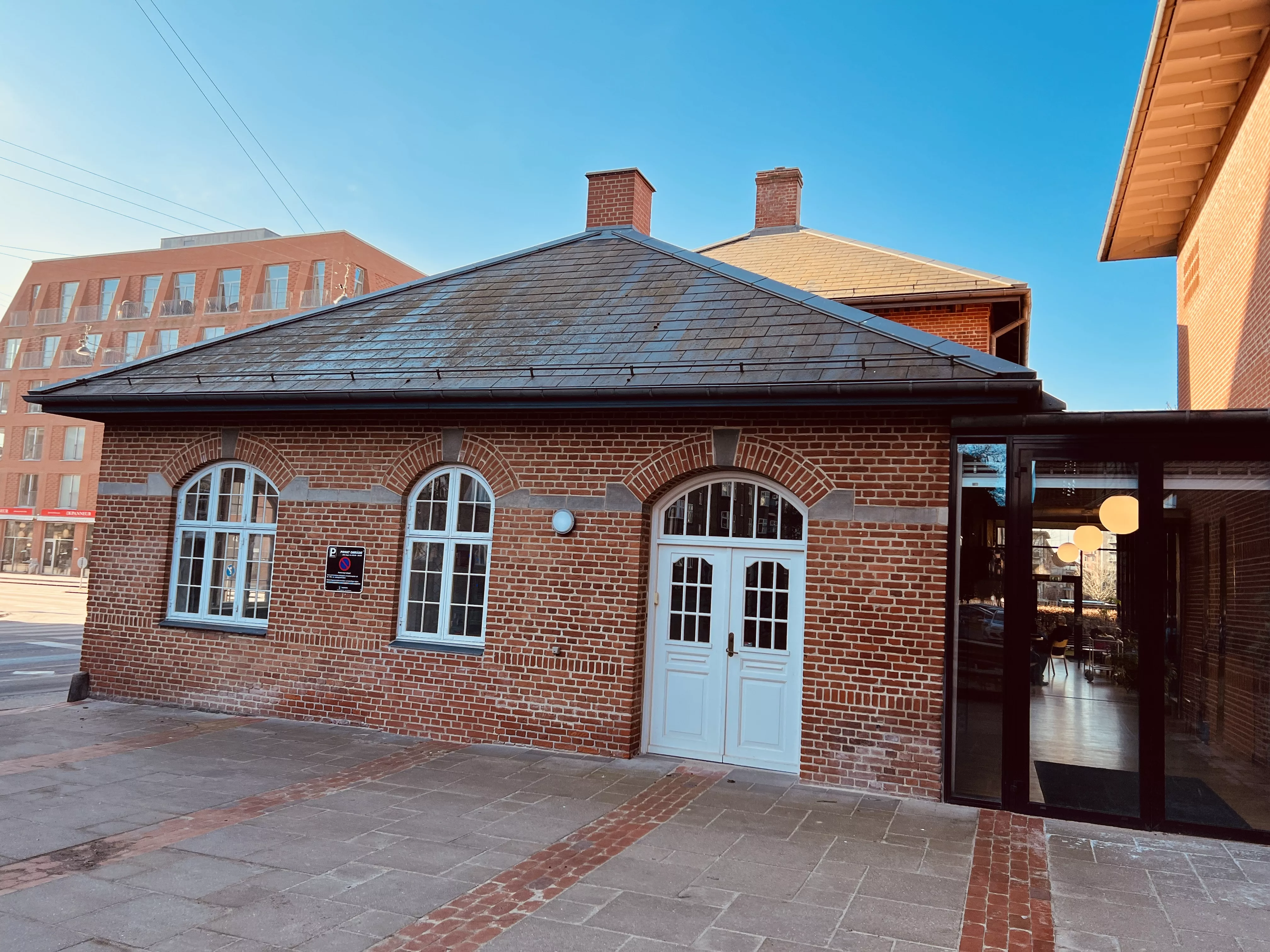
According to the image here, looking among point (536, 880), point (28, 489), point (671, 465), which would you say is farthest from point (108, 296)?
point (536, 880)

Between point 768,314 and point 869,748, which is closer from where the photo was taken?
point 869,748

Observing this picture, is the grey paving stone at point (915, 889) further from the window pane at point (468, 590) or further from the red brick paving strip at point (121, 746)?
the red brick paving strip at point (121, 746)

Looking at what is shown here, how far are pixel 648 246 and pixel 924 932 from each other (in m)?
8.81

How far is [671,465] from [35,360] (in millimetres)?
50453

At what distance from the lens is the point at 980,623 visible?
731 cm

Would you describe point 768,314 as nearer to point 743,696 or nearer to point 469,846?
point 743,696

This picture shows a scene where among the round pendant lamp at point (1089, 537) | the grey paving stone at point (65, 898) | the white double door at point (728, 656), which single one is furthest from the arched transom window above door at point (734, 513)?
the grey paving stone at point (65, 898)

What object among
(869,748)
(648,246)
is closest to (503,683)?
(869,748)

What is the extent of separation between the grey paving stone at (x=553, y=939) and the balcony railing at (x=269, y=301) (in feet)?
141

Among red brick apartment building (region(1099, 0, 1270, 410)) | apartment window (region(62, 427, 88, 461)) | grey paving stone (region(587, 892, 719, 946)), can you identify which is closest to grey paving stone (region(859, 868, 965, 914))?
grey paving stone (region(587, 892, 719, 946))

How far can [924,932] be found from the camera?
4746mm

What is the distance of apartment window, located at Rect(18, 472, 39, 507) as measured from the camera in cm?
4572

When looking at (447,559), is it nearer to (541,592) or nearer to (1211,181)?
(541,592)

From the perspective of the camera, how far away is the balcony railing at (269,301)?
43.0 m
